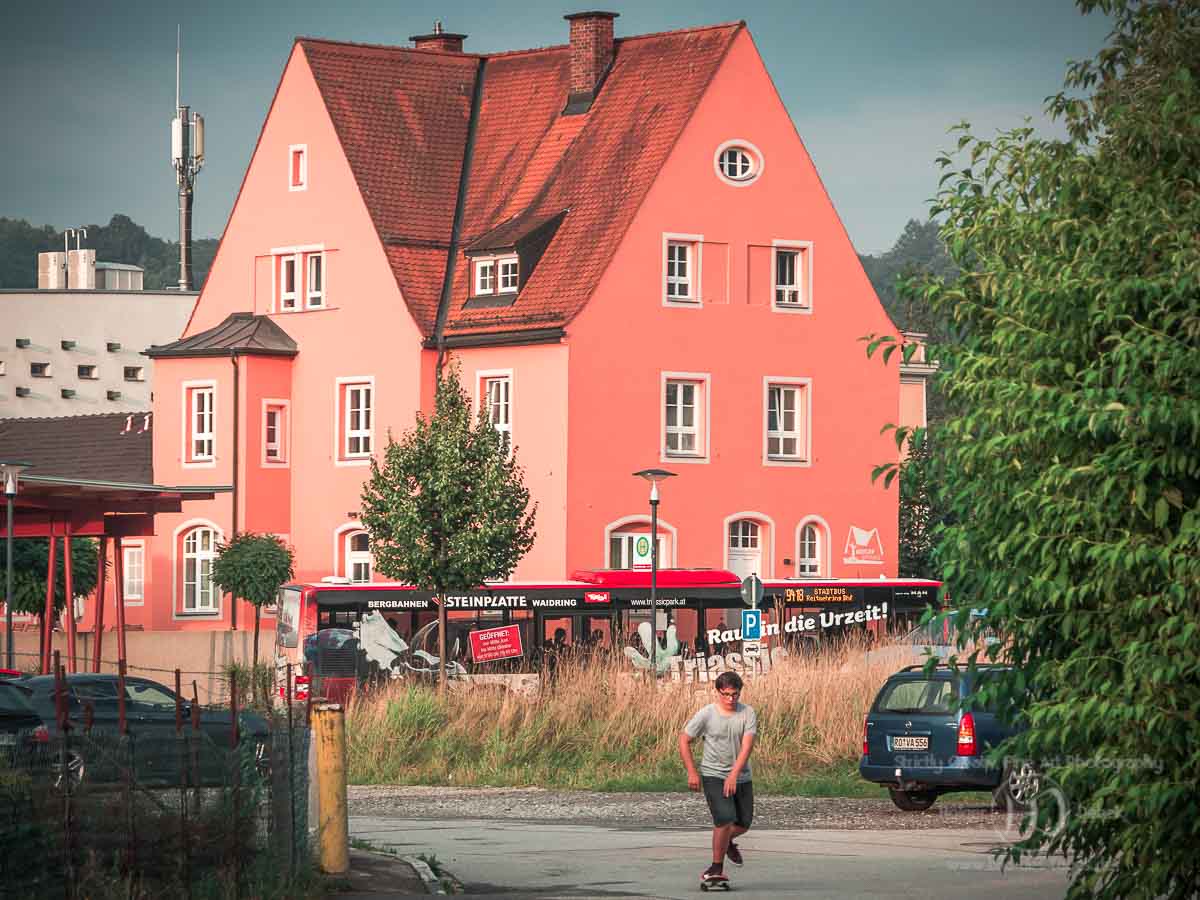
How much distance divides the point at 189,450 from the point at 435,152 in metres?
10.7

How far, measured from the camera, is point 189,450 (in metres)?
62.4

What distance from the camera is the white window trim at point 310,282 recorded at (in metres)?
62.0

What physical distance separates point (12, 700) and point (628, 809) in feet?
24.1

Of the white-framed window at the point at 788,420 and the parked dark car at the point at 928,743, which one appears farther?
the white-framed window at the point at 788,420

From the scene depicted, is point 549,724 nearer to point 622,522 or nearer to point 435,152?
point 622,522

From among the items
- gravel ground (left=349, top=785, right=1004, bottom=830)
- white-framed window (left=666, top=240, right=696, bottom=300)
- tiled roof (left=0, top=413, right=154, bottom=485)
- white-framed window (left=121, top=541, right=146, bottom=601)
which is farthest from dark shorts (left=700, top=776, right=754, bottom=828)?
tiled roof (left=0, top=413, right=154, bottom=485)

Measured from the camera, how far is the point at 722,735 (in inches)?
714

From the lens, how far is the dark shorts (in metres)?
17.8

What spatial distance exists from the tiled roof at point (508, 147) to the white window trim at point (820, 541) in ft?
28.2

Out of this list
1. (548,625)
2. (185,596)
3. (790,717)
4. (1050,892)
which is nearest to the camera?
(1050,892)

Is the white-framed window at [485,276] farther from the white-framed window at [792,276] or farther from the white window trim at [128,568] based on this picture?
the white window trim at [128,568]

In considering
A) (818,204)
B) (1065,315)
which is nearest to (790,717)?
(1065,315)

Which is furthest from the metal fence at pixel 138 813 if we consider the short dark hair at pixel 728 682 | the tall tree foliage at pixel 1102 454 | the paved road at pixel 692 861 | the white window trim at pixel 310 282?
the white window trim at pixel 310 282

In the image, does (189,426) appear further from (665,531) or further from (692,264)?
(692,264)
